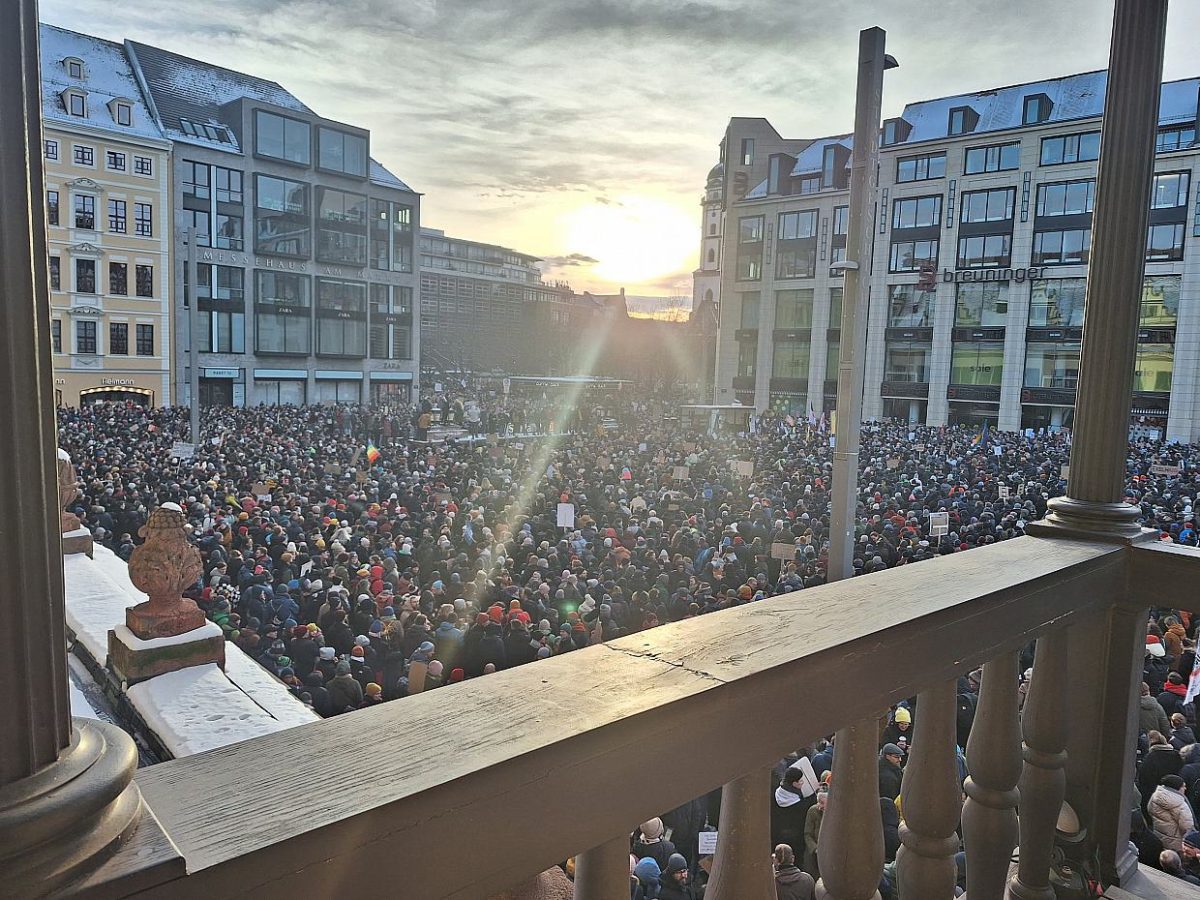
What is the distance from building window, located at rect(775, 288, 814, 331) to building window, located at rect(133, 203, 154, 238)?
3058cm

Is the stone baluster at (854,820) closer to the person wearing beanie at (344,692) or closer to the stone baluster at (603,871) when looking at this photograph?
the stone baluster at (603,871)

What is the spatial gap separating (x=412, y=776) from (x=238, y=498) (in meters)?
15.9

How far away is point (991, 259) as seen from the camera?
4103cm

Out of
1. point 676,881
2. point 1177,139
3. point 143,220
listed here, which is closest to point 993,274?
point 1177,139

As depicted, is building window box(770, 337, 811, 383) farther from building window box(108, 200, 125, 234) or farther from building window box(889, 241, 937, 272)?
building window box(108, 200, 125, 234)

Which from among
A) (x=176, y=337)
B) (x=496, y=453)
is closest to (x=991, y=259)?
(x=496, y=453)

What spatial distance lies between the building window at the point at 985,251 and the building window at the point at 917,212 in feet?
6.07

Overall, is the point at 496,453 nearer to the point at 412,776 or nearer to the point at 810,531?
the point at 810,531

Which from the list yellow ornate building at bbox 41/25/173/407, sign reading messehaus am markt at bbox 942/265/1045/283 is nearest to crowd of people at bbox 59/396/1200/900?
yellow ornate building at bbox 41/25/173/407

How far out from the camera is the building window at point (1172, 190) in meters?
34.8

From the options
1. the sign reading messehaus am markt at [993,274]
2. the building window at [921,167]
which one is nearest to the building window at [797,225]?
the building window at [921,167]

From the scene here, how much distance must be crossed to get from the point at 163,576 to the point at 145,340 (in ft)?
129

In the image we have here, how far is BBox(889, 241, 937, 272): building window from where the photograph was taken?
42.7 meters

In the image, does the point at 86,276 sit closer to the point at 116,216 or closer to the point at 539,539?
the point at 116,216
